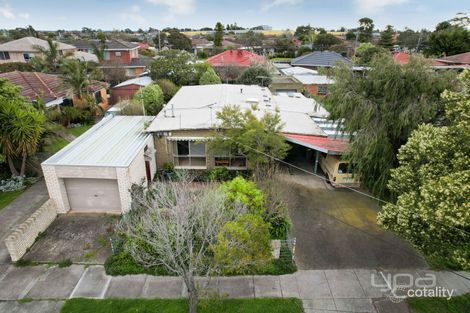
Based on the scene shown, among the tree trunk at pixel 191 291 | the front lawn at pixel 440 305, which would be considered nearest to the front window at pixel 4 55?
the tree trunk at pixel 191 291

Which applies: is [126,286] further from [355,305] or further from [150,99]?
[150,99]

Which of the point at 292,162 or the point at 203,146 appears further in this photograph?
the point at 292,162

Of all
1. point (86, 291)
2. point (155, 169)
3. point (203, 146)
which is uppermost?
point (203, 146)

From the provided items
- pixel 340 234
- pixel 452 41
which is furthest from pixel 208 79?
pixel 452 41

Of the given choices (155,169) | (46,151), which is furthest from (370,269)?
(46,151)

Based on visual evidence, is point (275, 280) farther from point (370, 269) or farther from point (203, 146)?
point (203, 146)

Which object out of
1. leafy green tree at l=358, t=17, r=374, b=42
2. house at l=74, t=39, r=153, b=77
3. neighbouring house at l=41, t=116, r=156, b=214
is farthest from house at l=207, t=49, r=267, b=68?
leafy green tree at l=358, t=17, r=374, b=42
